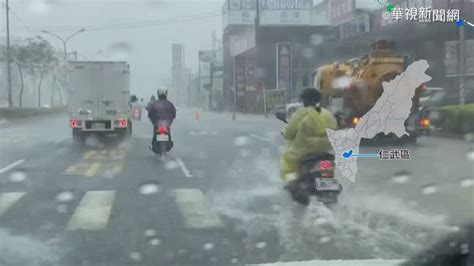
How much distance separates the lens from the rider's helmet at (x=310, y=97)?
6.44 meters

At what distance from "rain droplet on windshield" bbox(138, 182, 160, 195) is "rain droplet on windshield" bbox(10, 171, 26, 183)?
87.2 inches

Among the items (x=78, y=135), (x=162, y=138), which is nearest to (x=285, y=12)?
(x=162, y=138)

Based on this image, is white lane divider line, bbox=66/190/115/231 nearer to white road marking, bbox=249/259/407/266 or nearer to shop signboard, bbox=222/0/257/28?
white road marking, bbox=249/259/407/266

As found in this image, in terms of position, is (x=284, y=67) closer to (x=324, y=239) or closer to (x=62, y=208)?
(x=324, y=239)

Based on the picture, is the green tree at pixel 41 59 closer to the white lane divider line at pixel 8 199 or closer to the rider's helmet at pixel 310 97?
the white lane divider line at pixel 8 199

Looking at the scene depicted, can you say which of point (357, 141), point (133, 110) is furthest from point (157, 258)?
point (133, 110)

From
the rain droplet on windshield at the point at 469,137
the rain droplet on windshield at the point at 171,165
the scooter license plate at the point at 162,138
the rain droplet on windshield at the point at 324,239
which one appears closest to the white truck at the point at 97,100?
the scooter license plate at the point at 162,138

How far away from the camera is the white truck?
626 inches

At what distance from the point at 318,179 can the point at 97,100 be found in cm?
1146

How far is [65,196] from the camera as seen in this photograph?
336 inches

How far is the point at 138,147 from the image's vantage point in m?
15.3

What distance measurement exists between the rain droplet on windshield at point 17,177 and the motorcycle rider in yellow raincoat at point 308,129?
18.2 feet

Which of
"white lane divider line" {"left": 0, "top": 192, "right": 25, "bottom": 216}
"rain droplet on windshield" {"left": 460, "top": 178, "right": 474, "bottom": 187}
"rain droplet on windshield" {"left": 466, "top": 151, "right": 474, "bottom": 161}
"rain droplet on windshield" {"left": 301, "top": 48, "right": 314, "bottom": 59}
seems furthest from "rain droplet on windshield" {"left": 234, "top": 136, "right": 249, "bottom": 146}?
"rain droplet on windshield" {"left": 301, "top": 48, "right": 314, "bottom": 59}

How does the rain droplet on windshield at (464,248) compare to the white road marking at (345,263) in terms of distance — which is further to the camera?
the rain droplet on windshield at (464,248)
